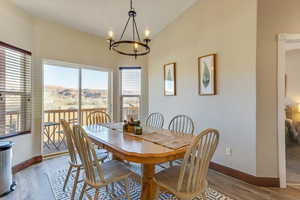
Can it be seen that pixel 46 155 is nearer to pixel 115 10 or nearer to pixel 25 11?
pixel 25 11

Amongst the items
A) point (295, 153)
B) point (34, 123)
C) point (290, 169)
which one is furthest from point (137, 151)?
point (295, 153)

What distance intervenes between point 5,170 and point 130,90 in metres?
2.99

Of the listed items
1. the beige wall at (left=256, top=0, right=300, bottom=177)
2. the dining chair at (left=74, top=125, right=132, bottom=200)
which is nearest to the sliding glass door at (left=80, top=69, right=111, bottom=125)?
the dining chair at (left=74, top=125, right=132, bottom=200)

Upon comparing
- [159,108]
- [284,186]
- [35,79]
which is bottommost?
[284,186]

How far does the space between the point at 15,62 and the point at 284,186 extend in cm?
452

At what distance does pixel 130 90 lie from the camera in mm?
4531

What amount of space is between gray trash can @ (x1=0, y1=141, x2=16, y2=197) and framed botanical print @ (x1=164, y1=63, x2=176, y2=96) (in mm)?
2946

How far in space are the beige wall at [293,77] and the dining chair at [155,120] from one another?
4.15m

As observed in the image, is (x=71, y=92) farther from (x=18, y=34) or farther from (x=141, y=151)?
(x=141, y=151)

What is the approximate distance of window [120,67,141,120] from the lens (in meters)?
4.52

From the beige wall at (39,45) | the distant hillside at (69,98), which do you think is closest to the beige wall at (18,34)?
the beige wall at (39,45)

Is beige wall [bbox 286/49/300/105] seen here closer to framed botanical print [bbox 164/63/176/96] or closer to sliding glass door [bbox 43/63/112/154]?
framed botanical print [bbox 164/63/176/96]

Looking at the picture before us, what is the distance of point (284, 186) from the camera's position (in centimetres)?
225

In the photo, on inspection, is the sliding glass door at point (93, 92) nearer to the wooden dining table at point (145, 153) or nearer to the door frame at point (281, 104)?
the wooden dining table at point (145, 153)
